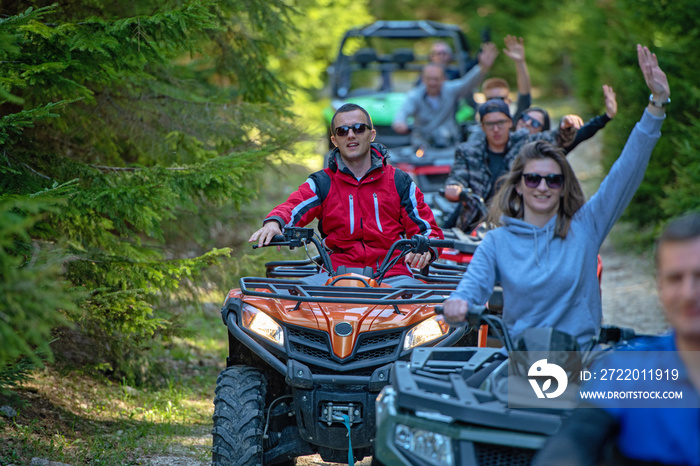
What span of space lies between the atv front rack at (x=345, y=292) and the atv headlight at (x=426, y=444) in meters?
1.09

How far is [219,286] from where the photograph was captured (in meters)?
6.48

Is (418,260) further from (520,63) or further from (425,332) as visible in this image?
(520,63)

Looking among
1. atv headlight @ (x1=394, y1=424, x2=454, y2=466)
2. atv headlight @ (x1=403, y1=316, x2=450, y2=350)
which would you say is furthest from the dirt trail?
atv headlight @ (x1=394, y1=424, x2=454, y2=466)

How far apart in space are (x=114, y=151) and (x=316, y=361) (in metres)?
3.26

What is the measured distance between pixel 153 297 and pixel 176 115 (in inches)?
60.5

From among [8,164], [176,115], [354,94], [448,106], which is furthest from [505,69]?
[8,164]

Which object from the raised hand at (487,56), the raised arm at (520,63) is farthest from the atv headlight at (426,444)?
the raised hand at (487,56)

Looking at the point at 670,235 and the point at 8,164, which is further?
the point at 8,164

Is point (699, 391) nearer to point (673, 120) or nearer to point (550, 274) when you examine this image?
point (550, 274)

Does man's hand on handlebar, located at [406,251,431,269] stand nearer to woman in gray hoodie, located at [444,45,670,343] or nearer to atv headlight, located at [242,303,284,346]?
atv headlight, located at [242,303,284,346]

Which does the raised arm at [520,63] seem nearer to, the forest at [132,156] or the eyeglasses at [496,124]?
the forest at [132,156]

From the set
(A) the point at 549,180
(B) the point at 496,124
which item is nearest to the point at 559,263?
(A) the point at 549,180

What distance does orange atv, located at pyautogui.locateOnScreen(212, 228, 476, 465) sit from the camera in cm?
379

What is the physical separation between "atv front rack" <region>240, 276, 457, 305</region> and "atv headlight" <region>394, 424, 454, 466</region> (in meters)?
1.09
